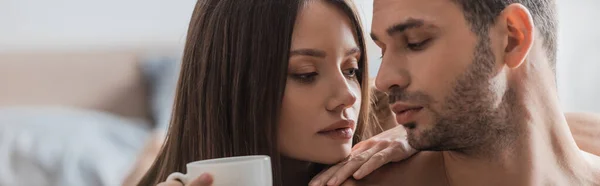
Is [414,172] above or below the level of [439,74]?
below

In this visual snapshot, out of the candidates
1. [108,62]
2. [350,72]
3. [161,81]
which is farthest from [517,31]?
[108,62]

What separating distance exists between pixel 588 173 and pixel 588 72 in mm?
1380

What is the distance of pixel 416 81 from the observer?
43.6 inches

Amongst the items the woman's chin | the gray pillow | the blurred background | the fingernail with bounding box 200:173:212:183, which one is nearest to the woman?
the woman's chin

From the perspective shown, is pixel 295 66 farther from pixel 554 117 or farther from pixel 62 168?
pixel 62 168

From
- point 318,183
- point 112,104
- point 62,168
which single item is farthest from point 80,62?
point 318,183

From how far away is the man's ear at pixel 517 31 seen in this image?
1.12 m

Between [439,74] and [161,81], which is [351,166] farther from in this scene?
[161,81]

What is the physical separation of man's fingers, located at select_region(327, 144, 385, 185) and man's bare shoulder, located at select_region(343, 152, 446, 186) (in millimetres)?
24

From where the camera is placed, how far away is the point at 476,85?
3.66 feet

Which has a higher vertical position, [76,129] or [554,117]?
[554,117]

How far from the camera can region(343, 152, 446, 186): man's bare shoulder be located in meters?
1.20

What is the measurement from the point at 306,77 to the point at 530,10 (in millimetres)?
351

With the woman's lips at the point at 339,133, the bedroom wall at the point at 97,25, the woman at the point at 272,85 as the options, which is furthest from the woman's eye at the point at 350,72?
the bedroom wall at the point at 97,25
